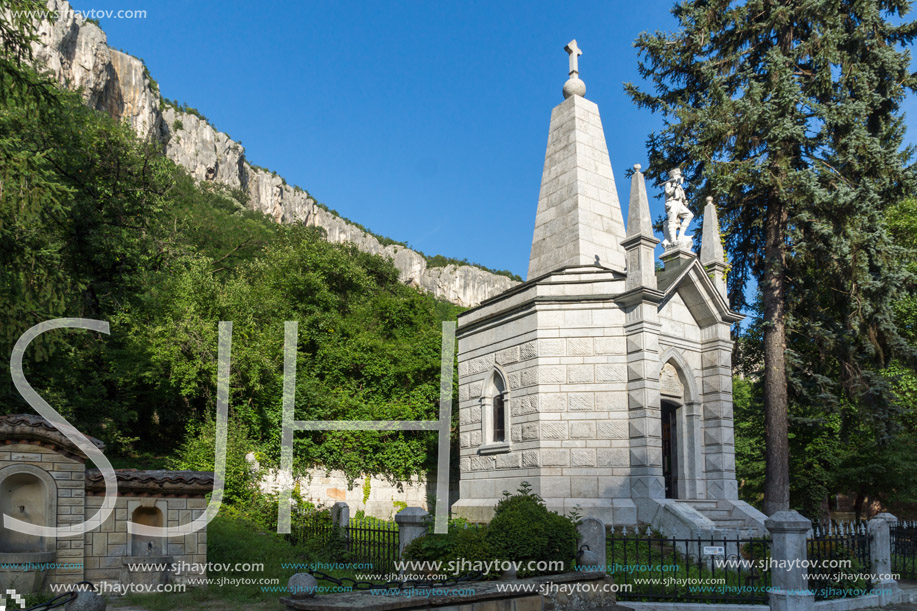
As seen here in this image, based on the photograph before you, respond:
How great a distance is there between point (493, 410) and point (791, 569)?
7.56 metres

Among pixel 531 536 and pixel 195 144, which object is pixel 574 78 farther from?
pixel 195 144

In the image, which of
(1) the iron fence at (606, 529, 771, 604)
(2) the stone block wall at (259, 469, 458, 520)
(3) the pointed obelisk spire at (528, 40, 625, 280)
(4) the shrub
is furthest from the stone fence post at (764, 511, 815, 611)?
(2) the stone block wall at (259, 469, 458, 520)

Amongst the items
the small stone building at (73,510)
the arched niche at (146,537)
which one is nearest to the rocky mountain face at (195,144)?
the arched niche at (146,537)

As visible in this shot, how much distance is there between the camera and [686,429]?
14703 millimetres

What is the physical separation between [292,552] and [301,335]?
46.0 ft

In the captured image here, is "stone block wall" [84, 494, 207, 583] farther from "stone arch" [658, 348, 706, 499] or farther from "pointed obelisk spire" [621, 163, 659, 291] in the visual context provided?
"stone arch" [658, 348, 706, 499]

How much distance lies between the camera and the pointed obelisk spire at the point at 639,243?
45.1ft

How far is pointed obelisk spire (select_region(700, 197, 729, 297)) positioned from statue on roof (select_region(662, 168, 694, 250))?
0.70 m

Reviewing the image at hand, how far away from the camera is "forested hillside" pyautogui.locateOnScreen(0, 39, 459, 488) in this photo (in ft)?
52.1

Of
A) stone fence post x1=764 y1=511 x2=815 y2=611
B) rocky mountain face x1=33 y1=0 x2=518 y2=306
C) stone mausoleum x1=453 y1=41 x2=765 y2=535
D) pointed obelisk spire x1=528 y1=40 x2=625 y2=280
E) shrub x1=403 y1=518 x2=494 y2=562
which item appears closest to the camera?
shrub x1=403 y1=518 x2=494 y2=562

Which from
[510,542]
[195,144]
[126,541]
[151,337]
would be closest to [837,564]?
[510,542]

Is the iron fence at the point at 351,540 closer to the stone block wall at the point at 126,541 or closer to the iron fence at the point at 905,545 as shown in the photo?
the stone block wall at the point at 126,541

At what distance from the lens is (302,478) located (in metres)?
21.7

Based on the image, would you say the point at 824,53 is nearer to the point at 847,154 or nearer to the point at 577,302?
the point at 847,154
